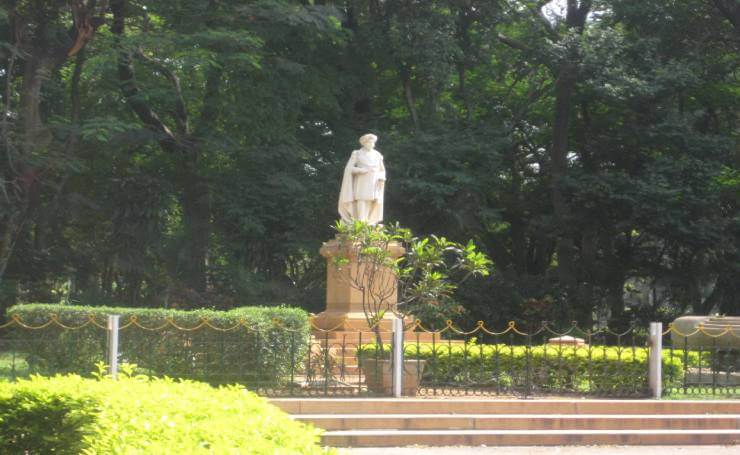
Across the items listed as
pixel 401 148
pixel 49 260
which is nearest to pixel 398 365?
pixel 401 148

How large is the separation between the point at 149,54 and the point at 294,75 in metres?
4.14

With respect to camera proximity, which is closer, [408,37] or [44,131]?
[44,131]

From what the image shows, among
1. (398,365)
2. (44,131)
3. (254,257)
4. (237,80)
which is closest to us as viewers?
(398,365)

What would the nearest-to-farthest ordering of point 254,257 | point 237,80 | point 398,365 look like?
point 398,365 → point 237,80 → point 254,257

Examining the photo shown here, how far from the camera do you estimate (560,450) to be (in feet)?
39.8

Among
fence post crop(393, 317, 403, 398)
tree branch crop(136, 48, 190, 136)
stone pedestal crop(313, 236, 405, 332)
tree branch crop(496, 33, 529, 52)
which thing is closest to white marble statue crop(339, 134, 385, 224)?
stone pedestal crop(313, 236, 405, 332)

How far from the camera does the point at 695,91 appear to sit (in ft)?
99.3

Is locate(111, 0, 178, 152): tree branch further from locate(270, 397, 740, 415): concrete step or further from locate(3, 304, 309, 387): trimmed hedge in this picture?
locate(270, 397, 740, 415): concrete step

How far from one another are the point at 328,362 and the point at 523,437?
3.16 metres

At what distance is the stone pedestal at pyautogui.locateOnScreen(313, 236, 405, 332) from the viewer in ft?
61.8

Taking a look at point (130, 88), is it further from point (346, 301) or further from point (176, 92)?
point (346, 301)

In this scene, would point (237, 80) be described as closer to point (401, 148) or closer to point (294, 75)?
point (294, 75)

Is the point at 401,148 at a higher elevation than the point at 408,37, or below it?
below

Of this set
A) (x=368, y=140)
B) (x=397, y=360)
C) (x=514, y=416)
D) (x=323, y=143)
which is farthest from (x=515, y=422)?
(x=323, y=143)
